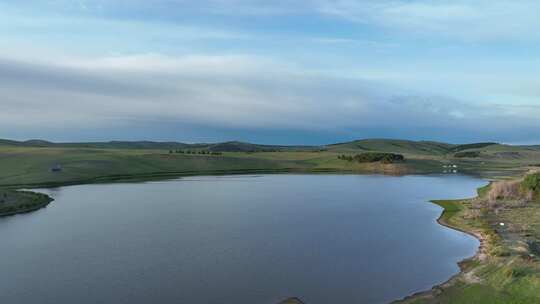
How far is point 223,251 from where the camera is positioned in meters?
31.8

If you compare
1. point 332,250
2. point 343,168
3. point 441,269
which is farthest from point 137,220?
point 343,168

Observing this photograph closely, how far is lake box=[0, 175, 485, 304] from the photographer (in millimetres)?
23938

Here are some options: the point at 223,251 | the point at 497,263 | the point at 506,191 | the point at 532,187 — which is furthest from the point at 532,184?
the point at 223,251

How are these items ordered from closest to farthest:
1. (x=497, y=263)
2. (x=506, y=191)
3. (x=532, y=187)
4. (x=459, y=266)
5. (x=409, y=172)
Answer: (x=497, y=263), (x=459, y=266), (x=532, y=187), (x=506, y=191), (x=409, y=172)

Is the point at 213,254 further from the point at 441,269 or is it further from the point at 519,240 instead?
the point at 519,240

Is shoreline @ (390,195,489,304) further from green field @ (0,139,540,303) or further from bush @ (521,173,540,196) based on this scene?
bush @ (521,173,540,196)

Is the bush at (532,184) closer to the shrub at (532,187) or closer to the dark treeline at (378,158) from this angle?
the shrub at (532,187)

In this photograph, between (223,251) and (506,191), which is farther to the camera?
(506,191)

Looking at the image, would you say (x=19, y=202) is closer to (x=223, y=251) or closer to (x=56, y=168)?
(x=223, y=251)

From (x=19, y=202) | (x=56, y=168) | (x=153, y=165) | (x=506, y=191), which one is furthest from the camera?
(x=153, y=165)

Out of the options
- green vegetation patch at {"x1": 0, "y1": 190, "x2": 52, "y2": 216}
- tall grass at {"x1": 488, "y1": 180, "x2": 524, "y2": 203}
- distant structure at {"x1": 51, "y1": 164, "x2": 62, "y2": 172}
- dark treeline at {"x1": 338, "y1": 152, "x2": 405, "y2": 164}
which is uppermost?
dark treeline at {"x1": 338, "y1": 152, "x2": 405, "y2": 164}

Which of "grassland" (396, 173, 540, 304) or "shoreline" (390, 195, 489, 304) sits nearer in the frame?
"grassland" (396, 173, 540, 304)

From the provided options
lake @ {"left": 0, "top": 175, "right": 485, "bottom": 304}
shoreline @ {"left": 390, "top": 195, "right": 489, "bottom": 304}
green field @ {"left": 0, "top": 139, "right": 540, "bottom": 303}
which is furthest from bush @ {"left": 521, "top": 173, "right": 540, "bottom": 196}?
shoreline @ {"left": 390, "top": 195, "right": 489, "bottom": 304}

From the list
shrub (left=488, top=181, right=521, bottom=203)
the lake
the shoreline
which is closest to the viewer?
the shoreline
